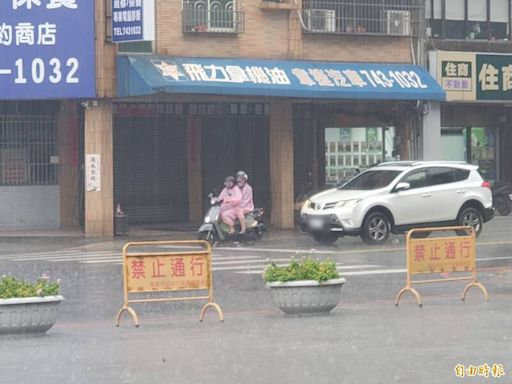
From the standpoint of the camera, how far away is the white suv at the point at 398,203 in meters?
23.8

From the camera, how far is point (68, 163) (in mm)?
31375

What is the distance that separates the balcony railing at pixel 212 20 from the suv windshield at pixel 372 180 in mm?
6771

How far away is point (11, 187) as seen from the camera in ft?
101

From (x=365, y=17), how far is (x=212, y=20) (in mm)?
5022

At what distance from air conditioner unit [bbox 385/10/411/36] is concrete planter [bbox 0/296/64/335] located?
869 inches

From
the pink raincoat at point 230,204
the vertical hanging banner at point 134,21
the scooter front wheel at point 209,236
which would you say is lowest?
the scooter front wheel at point 209,236

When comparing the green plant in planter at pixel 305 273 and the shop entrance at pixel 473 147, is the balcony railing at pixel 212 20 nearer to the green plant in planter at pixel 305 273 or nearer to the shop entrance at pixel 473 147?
the shop entrance at pixel 473 147

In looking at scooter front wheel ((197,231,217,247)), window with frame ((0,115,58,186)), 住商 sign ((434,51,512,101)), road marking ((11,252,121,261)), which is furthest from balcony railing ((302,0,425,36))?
road marking ((11,252,121,261))

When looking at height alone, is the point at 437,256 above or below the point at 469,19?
below

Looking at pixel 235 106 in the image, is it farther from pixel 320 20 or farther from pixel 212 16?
pixel 212 16

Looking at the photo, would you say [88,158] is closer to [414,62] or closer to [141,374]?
[414,62]

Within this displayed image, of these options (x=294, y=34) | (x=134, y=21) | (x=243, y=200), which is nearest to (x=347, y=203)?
(x=243, y=200)

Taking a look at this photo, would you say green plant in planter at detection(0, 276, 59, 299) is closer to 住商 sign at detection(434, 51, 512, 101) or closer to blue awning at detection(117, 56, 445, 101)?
blue awning at detection(117, 56, 445, 101)

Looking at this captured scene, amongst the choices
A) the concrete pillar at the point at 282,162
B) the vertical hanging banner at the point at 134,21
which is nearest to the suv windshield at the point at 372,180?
the concrete pillar at the point at 282,162
